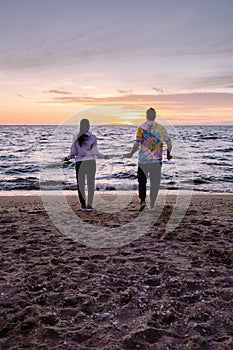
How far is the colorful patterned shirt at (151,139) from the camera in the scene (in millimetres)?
7258

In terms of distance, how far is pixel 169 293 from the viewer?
394 centimetres

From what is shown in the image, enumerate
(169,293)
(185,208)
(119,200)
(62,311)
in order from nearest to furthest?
(62,311) → (169,293) → (185,208) → (119,200)

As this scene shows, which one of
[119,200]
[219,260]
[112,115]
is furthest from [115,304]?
[119,200]

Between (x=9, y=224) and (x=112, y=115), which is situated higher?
(x=112, y=115)

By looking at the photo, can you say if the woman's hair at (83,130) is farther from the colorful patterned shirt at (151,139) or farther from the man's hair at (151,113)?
the man's hair at (151,113)

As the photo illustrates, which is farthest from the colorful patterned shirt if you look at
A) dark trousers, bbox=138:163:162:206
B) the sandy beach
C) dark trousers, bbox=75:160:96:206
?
the sandy beach

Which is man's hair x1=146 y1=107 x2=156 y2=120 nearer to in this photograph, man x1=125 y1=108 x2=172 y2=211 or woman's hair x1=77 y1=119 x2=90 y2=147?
man x1=125 y1=108 x2=172 y2=211

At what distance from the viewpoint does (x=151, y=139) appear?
731 centimetres

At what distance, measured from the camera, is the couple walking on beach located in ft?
23.9

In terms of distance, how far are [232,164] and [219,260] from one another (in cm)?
1783

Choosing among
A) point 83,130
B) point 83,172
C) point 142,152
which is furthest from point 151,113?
point 83,172

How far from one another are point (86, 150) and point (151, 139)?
1371 mm

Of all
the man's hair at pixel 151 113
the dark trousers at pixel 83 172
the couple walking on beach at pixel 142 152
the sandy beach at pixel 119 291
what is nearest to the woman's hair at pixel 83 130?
the couple walking on beach at pixel 142 152

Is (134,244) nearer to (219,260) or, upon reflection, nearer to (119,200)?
(219,260)
